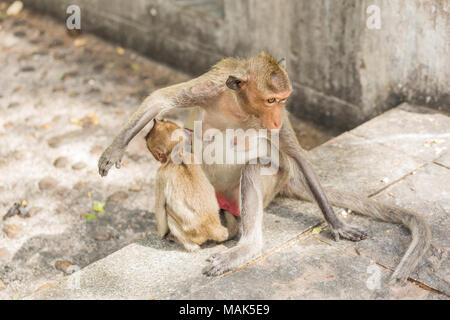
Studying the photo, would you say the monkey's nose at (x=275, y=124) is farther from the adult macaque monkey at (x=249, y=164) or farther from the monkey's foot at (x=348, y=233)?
the monkey's foot at (x=348, y=233)

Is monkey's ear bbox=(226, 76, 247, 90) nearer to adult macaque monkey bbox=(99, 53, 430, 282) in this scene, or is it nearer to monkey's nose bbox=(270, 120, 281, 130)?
adult macaque monkey bbox=(99, 53, 430, 282)

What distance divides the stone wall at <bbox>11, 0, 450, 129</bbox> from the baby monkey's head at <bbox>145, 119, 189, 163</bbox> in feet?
8.84

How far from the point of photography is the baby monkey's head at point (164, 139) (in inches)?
164

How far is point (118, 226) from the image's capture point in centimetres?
566

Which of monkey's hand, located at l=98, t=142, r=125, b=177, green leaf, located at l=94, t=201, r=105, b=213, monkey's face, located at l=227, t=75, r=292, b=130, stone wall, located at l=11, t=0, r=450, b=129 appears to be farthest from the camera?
green leaf, located at l=94, t=201, r=105, b=213

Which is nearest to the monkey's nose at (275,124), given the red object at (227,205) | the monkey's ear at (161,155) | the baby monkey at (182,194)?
the baby monkey at (182,194)

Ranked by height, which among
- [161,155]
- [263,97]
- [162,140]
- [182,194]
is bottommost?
[182,194]

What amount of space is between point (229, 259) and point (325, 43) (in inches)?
135

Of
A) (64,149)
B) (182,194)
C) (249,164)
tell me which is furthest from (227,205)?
(64,149)

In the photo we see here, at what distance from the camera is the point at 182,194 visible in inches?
162

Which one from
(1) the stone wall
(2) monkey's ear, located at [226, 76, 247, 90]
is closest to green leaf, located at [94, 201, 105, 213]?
(2) monkey's ear, located at [226, 76, 247, 90]

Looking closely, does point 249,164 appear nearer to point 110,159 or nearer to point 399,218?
point 110,159

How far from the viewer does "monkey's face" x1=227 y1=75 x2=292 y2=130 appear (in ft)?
12.3
